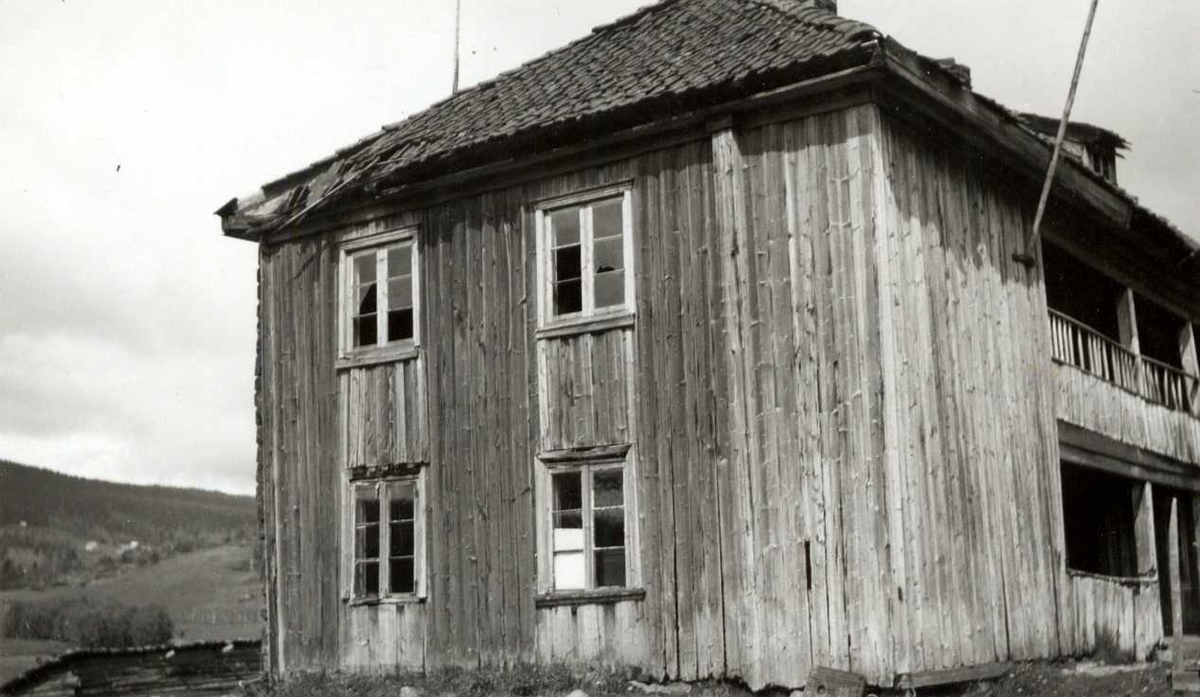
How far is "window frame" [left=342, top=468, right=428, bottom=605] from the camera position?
52.5ft

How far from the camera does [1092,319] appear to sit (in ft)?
67.9

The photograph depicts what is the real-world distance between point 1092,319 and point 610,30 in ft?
28.6

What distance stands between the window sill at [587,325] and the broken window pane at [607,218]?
3.02ft

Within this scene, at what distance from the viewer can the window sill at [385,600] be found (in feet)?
52.3

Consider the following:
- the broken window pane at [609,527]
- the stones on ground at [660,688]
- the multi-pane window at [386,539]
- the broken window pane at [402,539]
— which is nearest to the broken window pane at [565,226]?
the broken window pane at [609,527]

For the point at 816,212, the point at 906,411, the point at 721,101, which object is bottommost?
the point at 906,411

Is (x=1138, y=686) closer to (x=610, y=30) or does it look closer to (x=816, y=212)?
(x=816, y=212)

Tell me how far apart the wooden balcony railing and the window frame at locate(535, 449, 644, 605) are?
607 centimetres

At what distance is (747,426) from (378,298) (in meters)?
5.59

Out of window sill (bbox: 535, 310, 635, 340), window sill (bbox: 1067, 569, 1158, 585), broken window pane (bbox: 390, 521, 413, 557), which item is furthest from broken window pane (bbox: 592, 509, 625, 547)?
window sill (bbox: 1067, 569, 1158, 585)

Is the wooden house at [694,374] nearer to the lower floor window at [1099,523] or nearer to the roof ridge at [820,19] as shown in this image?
the roof ridge at [820,19]

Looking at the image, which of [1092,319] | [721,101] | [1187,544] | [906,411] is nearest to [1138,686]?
[906,411]

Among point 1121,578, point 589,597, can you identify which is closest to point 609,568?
point 589,597

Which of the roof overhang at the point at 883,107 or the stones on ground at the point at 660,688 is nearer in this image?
the roof overhang at the point at 883,107
